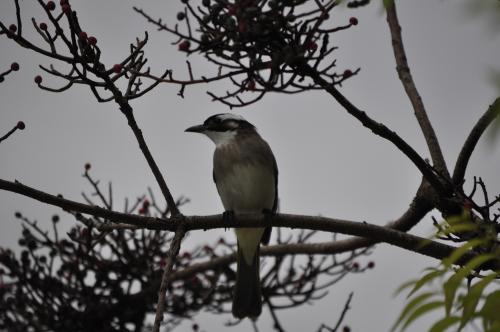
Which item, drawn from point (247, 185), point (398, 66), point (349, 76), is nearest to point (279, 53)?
point (349, 76)

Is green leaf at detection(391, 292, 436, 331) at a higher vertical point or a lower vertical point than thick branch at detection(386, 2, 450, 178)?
lower

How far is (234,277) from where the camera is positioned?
7.65 meters

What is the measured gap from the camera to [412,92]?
224 inches

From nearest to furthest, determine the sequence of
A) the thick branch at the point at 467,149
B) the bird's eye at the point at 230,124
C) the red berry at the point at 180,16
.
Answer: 1. the red berry at the point at 180,16
2. the thick branch at the point at 467,149
3. the bird's eye at the point at 230,124

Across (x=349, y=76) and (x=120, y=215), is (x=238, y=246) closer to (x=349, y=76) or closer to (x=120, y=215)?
(x=120, y=215)

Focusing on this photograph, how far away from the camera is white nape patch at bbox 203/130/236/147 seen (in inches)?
292

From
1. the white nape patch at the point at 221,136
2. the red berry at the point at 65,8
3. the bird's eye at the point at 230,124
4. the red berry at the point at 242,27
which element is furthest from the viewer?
the bird's eye at the point at 230,124

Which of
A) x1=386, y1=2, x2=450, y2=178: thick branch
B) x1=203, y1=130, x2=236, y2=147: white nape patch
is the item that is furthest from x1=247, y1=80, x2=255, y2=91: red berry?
x1=203, y1=130, x2=236, y2=147: white nape patch

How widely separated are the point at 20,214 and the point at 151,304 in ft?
4.74

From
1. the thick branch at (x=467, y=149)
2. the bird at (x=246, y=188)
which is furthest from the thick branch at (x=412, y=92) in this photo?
the bird at (x=246, y=188)

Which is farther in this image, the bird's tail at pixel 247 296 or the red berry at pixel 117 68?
the bird's tail at pixel 247 296

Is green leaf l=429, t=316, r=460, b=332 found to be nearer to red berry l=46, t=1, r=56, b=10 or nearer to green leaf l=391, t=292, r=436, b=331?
green leaf l=391, t=292, r=436, b=331

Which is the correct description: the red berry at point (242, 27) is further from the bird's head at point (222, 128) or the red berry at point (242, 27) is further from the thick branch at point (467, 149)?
the bird's head at point (222, 128)

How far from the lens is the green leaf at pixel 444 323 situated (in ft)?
6.26
